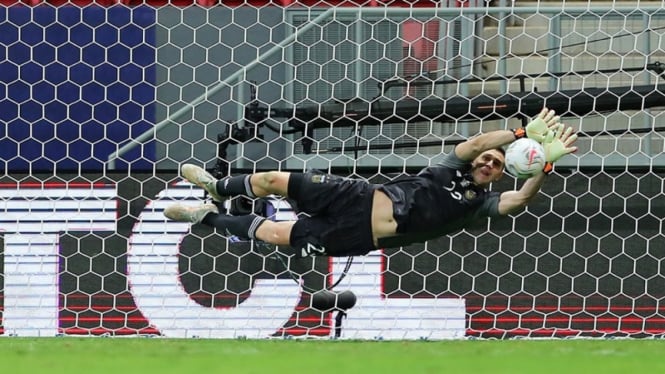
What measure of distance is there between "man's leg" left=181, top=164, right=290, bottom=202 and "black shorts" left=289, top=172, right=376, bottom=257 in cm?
7

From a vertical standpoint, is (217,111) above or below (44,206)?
above

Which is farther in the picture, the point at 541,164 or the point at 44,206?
the point at 44,206

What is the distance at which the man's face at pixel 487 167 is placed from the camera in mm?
6598

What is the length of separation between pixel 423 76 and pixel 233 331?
200 cm

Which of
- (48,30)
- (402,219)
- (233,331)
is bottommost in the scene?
(233,331)

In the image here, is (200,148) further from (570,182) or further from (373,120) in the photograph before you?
(570,182)

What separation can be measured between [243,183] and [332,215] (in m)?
0.52

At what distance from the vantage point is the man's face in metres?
6.60

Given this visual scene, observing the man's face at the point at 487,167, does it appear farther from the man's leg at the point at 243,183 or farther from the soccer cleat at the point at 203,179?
the soccer cleat at the point at 203,179

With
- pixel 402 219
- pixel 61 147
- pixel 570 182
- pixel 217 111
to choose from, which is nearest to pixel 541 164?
pixel 402 219

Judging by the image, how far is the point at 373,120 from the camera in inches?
310

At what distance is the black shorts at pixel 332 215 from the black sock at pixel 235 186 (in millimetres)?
232

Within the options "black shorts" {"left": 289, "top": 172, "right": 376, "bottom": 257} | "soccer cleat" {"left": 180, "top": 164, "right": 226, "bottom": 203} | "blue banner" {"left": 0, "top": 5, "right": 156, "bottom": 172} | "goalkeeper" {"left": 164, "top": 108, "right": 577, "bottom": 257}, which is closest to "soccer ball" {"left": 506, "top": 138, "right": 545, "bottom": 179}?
"goalkeeper" {"left": 164, "top": 108, "right": 577, "bottom": 257}

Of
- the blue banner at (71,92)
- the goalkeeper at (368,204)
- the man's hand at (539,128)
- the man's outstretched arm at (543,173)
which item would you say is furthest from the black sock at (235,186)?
the man's hand at (539,128)
